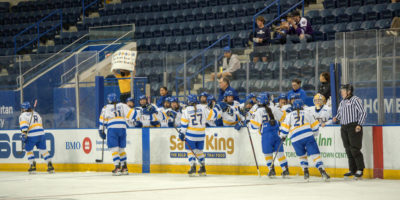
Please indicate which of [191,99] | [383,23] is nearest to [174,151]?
[191,99]

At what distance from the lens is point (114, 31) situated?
63.8 ft

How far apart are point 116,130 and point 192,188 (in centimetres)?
370

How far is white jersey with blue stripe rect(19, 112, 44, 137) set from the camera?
1483 cm

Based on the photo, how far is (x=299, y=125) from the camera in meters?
11.6

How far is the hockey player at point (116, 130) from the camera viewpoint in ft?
45.3

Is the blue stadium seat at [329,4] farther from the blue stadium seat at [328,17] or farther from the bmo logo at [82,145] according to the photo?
the bmo logo at [82,145]

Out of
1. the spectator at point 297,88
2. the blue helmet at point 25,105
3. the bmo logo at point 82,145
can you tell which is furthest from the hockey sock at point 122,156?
the spectator at point 297,88

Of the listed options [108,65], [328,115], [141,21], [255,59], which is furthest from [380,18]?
[141,21]

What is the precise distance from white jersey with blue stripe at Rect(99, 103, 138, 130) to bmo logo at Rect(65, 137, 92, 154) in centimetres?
128

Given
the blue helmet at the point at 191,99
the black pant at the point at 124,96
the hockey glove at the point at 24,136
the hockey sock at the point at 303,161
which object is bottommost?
the hockey sock at the point at 303,161

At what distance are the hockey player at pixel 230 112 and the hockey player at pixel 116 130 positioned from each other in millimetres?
2028

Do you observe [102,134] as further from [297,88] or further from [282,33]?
[282,33]

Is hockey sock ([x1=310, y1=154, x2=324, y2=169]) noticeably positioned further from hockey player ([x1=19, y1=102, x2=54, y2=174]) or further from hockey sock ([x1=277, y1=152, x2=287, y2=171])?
hockey player ([x1=19, y1=102, x2=54, y2=174])

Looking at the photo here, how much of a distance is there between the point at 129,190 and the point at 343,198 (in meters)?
3.29
